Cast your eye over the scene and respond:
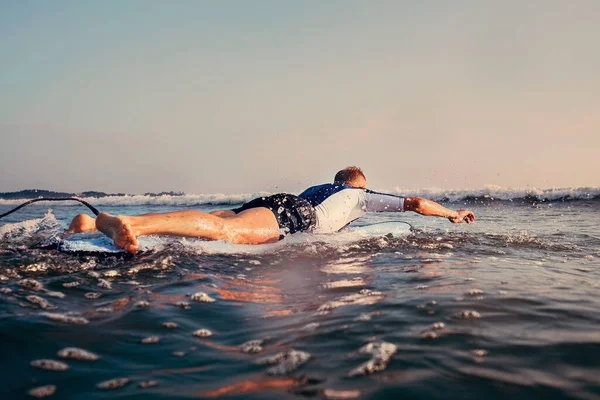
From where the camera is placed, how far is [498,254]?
5.64m

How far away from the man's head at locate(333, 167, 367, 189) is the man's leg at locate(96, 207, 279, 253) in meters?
1.71

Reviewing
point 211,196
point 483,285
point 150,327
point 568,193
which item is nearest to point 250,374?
point 150,327

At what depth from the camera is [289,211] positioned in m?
6.42

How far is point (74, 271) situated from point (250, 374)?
2793 mm

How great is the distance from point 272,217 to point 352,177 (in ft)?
5.98

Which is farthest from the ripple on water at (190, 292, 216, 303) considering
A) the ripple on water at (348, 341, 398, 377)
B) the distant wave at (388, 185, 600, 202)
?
the distant wave at (388, 185, 600, 202)

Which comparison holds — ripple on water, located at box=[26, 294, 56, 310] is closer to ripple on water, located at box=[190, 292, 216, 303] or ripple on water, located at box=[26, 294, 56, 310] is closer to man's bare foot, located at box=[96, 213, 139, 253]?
ripple on water, located at box=[190, 292, 216, 303]

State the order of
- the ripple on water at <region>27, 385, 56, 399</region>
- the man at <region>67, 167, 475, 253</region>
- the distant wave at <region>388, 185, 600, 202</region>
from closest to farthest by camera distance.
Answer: the ripple on water at <region>27, 385, 56, 399</region> → the man at <region>67, 167, 475, 253</region> → the distant wave at <region>388, 185, 600, 202</region>

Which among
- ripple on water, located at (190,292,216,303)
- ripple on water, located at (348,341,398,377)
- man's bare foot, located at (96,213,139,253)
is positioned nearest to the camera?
ripple on water, located at (348,341,398,377)

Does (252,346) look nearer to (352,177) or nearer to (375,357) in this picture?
(375,357)

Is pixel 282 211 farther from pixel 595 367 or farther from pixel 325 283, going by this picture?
pixel 595 367

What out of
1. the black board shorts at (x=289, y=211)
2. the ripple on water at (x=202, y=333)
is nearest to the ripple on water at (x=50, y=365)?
the ripple on water at (x=202, y=333)

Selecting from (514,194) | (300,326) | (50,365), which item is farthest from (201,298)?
(514,194)

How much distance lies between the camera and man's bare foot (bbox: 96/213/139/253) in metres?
4.56
